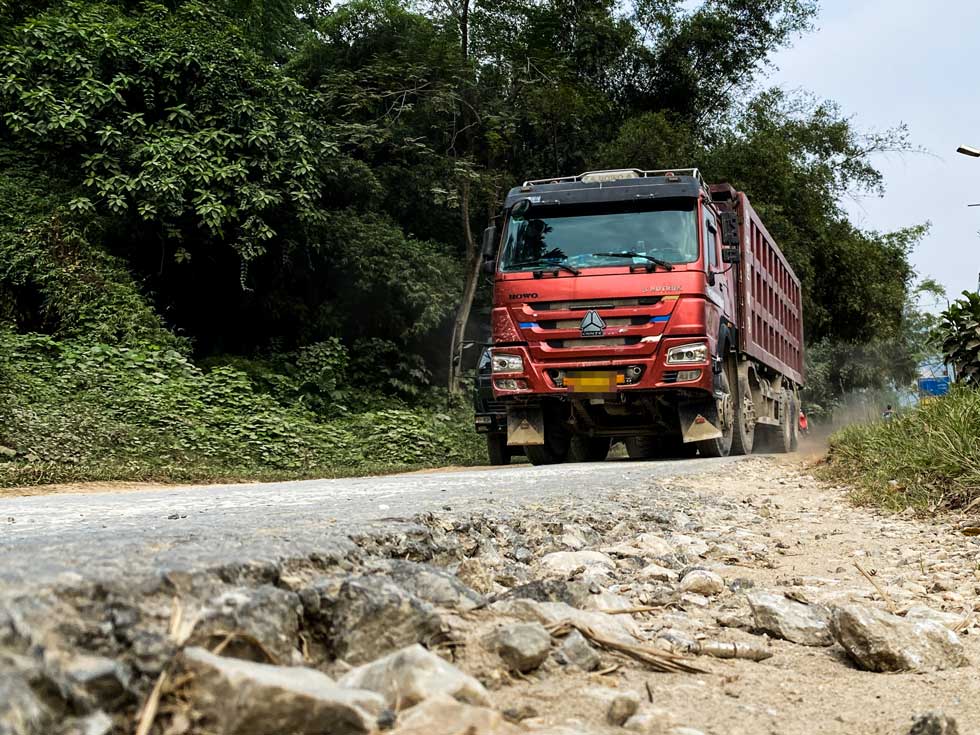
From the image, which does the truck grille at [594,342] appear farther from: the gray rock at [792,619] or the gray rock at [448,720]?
the gray rock at [448,720]

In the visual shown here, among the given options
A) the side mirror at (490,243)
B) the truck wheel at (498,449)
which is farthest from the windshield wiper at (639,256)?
the truck wheel at (498,449)

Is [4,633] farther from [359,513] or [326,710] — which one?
[359,513]

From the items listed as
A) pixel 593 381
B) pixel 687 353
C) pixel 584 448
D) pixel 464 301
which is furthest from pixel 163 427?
pixel 464 301

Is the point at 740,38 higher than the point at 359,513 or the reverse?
higher

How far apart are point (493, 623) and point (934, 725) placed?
3.29 ft

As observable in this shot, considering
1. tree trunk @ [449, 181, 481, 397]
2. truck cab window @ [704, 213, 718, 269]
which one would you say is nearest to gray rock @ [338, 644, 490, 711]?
truck cab window @ [704, 213, 718, 269]

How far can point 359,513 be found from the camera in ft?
13.9

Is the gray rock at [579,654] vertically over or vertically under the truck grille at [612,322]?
under

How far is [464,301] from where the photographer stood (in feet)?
67.5

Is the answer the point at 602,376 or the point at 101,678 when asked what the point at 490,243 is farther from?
the point at 101,678

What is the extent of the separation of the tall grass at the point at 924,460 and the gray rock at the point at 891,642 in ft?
11.0

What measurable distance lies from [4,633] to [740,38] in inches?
1026

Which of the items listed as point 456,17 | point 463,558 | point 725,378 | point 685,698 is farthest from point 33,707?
point 456,17

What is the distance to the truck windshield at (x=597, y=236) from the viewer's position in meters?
11.2
